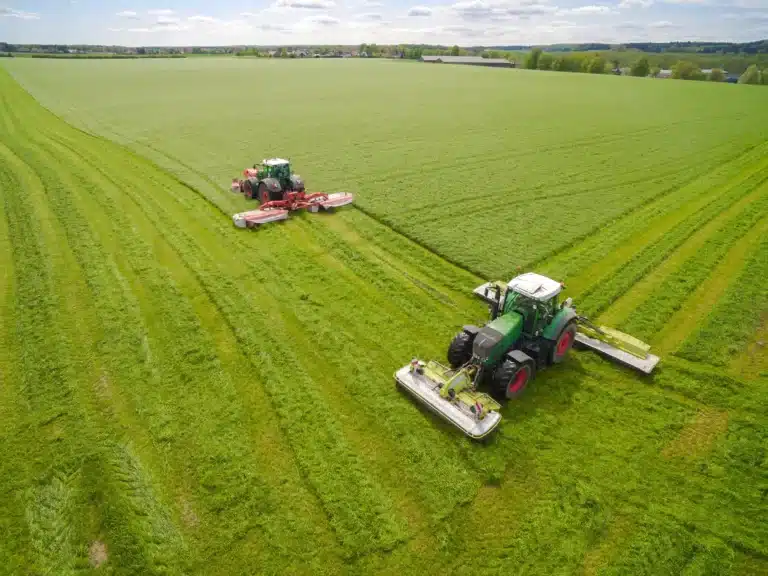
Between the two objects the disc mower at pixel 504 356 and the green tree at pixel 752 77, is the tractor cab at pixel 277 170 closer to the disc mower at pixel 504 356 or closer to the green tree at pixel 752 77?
the disc mower at pixel 504 356

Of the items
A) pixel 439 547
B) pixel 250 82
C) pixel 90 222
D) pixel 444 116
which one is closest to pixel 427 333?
pixel 439 547

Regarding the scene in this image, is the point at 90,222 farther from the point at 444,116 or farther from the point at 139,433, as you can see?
the point at 444,116

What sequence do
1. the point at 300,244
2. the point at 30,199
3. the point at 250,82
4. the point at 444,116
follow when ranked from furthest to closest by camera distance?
the point at 250,82 < the point at 444,116 < the point at 30,199 < the point at 300,244

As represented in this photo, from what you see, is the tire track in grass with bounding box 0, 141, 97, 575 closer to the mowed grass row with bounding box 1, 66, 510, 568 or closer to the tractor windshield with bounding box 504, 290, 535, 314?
the mowed grass row with bounding box 1, 66, 510, 568

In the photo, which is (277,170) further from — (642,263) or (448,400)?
(642,263)

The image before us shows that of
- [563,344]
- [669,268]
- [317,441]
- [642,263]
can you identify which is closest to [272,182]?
[317,441]

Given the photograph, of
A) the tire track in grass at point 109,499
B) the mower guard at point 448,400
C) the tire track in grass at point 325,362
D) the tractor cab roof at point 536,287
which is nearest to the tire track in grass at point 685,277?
the tractor cab roof at point 536,287

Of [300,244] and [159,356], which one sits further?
[300,244]
